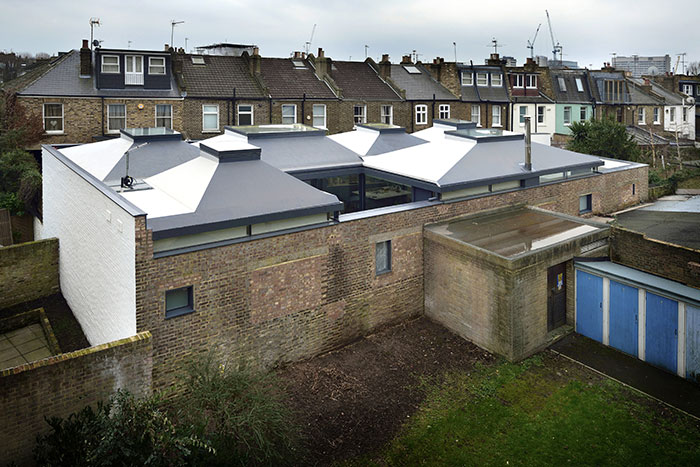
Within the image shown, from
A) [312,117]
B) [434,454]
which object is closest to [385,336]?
[434,454]

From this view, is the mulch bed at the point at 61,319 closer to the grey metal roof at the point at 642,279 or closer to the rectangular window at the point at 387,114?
the grey metal roof at the point at 642,279

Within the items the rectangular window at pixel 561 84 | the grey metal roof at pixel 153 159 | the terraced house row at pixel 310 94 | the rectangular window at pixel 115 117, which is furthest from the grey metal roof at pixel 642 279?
the rectangular window at pixel 561 84

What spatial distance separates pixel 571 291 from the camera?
669 inches

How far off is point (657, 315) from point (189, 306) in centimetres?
1264

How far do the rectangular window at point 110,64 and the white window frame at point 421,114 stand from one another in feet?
68.9

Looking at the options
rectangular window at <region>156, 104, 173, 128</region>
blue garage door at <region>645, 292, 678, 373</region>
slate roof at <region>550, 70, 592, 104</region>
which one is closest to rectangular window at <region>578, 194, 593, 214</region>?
blue garage door at <region>645, 292, 678, 373</region>

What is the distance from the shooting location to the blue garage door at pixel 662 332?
1456cm

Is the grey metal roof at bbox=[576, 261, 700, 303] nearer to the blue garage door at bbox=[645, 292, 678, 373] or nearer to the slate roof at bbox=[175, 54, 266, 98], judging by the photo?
the blue garage door at bbox=[645, 292, 678, 373]

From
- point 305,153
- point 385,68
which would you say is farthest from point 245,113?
point 305,153

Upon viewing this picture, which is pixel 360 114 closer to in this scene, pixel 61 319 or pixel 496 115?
pixel 496 115

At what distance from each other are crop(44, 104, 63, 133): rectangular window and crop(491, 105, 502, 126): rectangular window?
31.5 m

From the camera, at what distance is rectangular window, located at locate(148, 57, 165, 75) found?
31.5 m

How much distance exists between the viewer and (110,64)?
1203 inches

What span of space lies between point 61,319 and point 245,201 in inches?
364
